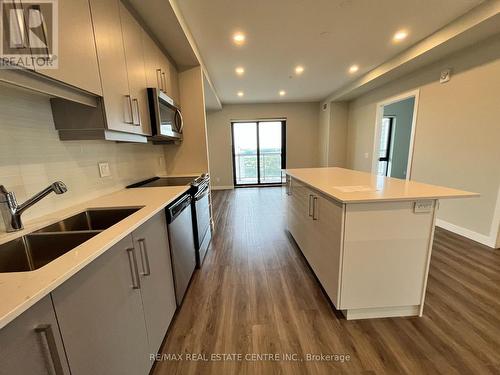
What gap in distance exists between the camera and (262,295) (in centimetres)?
188

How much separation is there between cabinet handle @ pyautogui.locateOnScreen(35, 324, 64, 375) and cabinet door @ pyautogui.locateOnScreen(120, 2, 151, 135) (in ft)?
4.70

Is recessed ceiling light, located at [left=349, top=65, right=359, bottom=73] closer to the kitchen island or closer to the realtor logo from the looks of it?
the kitchen island

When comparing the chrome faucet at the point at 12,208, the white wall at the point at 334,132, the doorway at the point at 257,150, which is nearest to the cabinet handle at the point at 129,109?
the chrome faucet at the point at 12,208

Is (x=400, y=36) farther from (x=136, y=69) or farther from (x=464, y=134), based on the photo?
(x=136, y=69)

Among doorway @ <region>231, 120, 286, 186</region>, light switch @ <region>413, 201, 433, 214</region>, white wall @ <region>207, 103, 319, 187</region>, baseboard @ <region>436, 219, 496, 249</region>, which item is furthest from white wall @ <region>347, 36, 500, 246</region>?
doorway @ <region>231, 120, 286, 186</region>

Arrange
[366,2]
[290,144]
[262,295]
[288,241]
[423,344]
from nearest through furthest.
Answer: [423,344] < [262,295] < [366,2] < [288,241] < [290,144]

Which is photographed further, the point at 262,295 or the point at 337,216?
the point at 262,295

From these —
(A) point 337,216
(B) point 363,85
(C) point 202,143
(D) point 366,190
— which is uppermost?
(B) point 363,85

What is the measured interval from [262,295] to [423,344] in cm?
114

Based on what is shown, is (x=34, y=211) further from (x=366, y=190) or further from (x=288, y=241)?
(x=288, y=241)

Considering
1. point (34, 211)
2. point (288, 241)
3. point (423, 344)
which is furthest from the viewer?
point (288, 241)

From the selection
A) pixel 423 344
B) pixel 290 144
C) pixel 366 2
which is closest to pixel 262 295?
pixel 423 344

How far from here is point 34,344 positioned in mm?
568

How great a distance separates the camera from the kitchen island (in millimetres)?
1396
